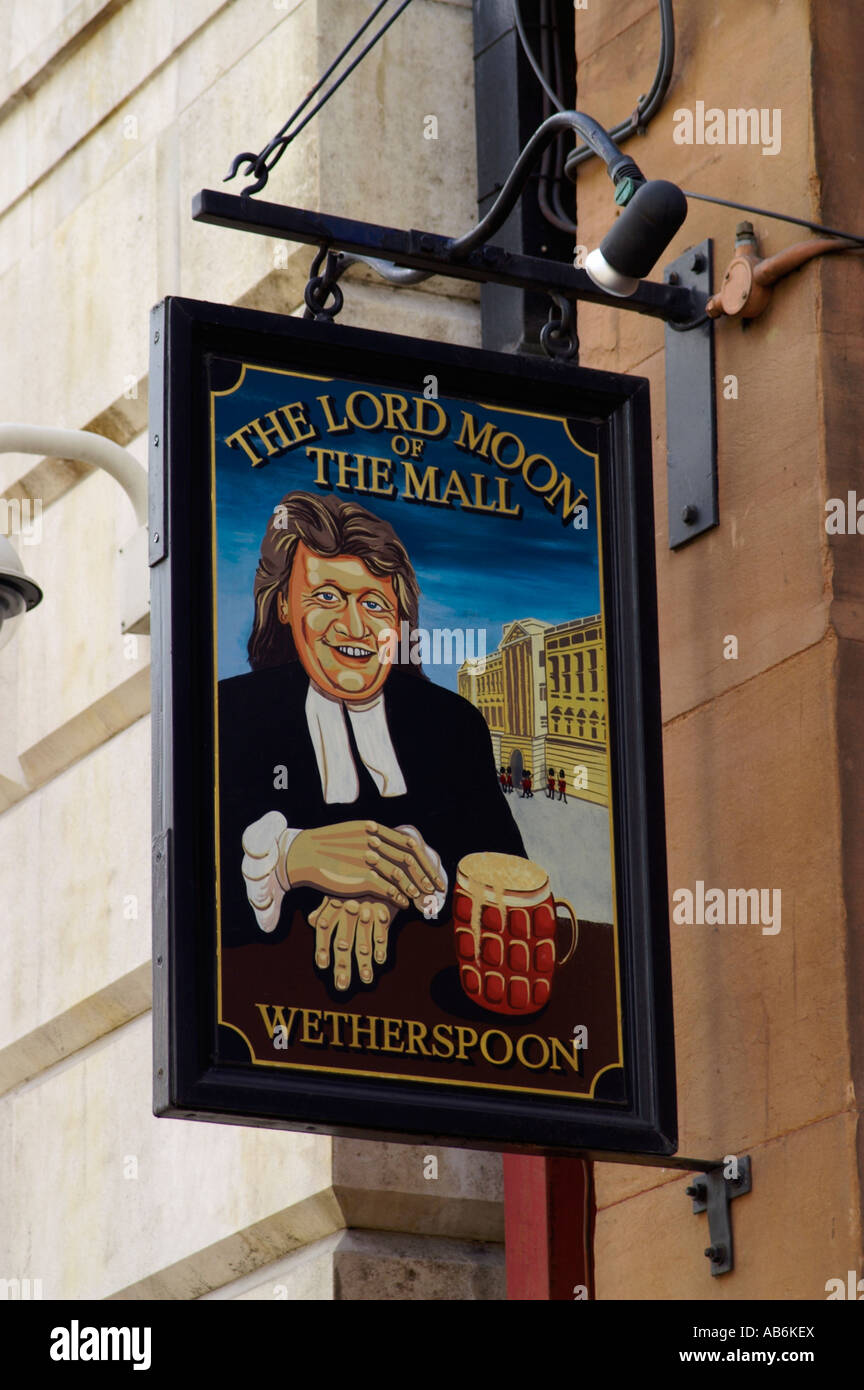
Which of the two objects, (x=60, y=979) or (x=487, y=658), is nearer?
(x=487, y=658)

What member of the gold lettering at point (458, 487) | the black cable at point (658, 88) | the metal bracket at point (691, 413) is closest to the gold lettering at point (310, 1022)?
the gold lettering at point (458, 487)

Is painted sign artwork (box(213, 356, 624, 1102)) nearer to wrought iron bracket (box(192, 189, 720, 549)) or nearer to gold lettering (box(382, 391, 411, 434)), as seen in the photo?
gold lettering (box(382, 391, 411, 434))

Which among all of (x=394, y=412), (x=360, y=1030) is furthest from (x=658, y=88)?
(x=360, y=1030)

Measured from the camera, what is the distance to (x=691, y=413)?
6.55m

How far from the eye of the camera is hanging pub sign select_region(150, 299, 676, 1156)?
533cm

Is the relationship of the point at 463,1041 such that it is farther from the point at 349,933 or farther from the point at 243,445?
the point at 243,445

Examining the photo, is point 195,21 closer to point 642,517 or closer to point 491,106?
point 491,106

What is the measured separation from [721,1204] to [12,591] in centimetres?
276

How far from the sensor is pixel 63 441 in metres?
7.60

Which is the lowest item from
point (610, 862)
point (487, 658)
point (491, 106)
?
point (610, 862)

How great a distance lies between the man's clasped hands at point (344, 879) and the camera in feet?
17.7

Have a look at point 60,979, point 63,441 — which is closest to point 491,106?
point 63,441
